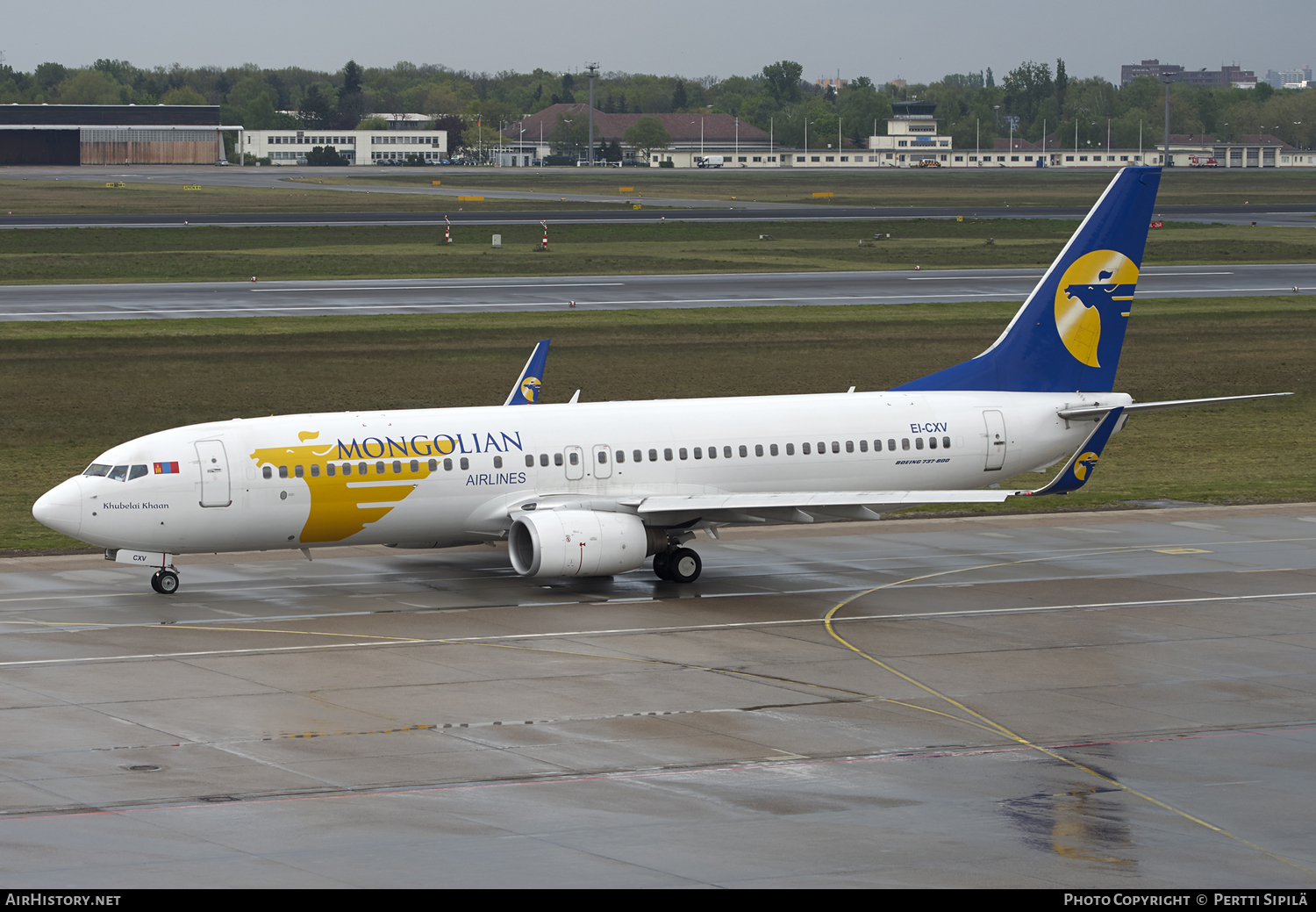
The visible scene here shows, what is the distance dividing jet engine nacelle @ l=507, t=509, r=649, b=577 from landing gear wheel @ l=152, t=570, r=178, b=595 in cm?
747

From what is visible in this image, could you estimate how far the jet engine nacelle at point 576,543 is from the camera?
121ft

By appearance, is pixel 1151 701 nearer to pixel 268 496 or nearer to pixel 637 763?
pixel 637 763

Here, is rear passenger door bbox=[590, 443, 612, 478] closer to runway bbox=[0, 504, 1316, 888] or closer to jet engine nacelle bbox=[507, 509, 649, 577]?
jet engine nacelle bbox=[507, 509, 649, 577]

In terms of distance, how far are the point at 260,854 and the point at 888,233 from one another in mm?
117357

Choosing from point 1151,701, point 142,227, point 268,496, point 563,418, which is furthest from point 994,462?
point 142,227

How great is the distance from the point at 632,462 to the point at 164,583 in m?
10.8

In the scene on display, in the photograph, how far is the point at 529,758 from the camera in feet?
82.3

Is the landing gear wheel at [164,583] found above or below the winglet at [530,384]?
below

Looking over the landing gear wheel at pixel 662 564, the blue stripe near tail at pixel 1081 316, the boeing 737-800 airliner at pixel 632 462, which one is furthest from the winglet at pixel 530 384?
the blue stripe near tail at pixel 1081 316

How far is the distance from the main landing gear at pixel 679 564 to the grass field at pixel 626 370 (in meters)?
15.5

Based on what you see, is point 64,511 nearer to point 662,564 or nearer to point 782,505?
point 662,564

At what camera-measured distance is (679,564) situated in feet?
130

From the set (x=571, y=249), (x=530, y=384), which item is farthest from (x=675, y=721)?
(x=571, y=249)

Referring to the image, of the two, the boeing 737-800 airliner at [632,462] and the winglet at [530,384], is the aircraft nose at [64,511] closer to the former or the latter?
the boeing 737-800 airliner at [632,462]
